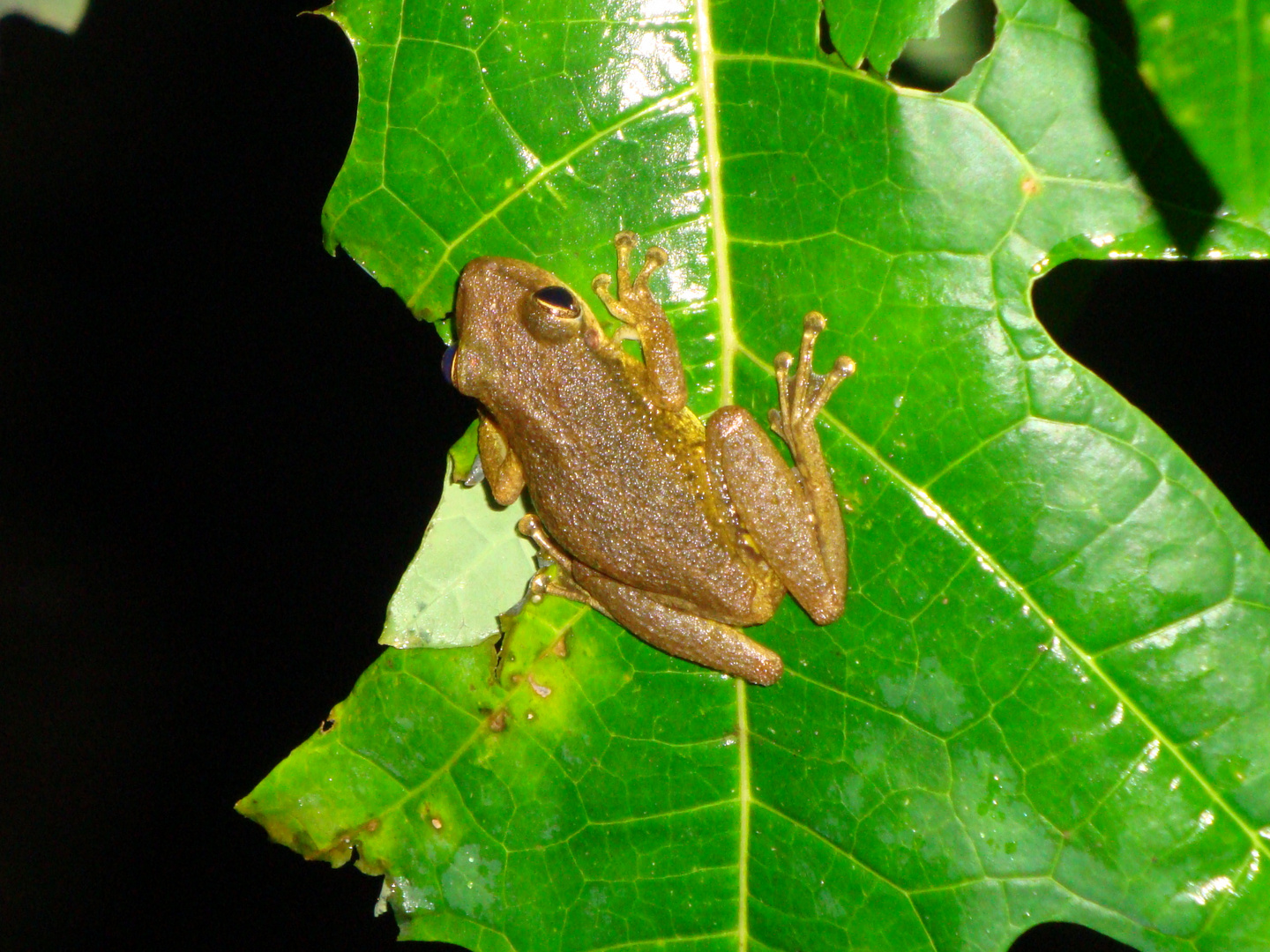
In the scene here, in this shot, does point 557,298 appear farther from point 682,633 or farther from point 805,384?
point 682,633

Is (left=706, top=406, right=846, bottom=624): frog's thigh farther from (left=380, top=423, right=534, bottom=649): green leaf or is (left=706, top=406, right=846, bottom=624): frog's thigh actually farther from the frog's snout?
the frog's snout

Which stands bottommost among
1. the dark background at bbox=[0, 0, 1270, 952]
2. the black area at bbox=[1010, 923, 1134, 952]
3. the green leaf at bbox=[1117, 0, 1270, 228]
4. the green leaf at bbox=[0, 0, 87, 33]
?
the black area at bbox=[1010, 923, 1134, 952]

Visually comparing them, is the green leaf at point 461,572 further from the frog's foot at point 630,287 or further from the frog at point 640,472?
the frog's foot at point 630,287

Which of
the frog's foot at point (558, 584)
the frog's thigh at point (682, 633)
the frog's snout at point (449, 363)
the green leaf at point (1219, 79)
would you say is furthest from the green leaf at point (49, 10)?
the green leaf at point (1219, 79)

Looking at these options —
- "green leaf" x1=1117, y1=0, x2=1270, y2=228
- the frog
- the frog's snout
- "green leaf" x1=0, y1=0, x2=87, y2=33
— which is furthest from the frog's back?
"green leaf" x1=0, y1=0, x2=87, y2=33

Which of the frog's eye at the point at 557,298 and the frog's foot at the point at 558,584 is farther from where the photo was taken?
the frog's foot at the point at 558,584

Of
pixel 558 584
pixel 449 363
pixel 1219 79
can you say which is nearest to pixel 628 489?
pixel 558 584

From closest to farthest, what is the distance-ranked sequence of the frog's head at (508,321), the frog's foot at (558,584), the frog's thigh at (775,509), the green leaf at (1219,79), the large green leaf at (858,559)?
1. the green leaf at (1219,79)
2. the large green leaf at (858,559)
3. the frog's thigh at (775,509)
4. the frog's head at (508,321)
5. the frog's foot at (558,584)
